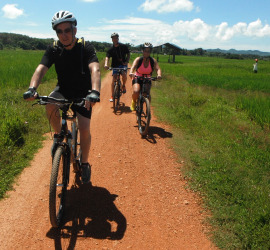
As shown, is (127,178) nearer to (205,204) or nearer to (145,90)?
(205,204)

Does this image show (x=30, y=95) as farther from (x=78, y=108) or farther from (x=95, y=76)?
(x=95, y=76)

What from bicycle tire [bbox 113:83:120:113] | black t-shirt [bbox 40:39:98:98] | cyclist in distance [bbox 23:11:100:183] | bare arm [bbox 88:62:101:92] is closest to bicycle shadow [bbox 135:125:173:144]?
bicycle tire [bbox 113:83:120:113]

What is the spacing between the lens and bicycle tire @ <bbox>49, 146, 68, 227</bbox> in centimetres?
249

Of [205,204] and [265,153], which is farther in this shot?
[265,153]

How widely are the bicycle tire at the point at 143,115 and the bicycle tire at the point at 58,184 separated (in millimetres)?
3063

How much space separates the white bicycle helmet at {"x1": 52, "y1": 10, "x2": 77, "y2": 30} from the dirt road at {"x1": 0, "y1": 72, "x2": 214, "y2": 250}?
7.62ft

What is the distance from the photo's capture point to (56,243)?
2.59 metres

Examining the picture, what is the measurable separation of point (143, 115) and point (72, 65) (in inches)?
127

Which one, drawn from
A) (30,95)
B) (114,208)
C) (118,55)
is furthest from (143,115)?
(30,95)

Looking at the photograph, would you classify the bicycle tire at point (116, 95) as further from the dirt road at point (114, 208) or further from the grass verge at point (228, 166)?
the dirt road at point (114, 208)

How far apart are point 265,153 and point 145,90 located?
3088 mm

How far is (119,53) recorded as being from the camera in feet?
26.6

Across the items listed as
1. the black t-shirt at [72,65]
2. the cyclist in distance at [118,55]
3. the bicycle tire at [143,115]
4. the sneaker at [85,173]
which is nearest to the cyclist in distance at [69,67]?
the black t-shirt at [72,65]

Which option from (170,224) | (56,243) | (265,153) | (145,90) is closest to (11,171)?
(56,243)
